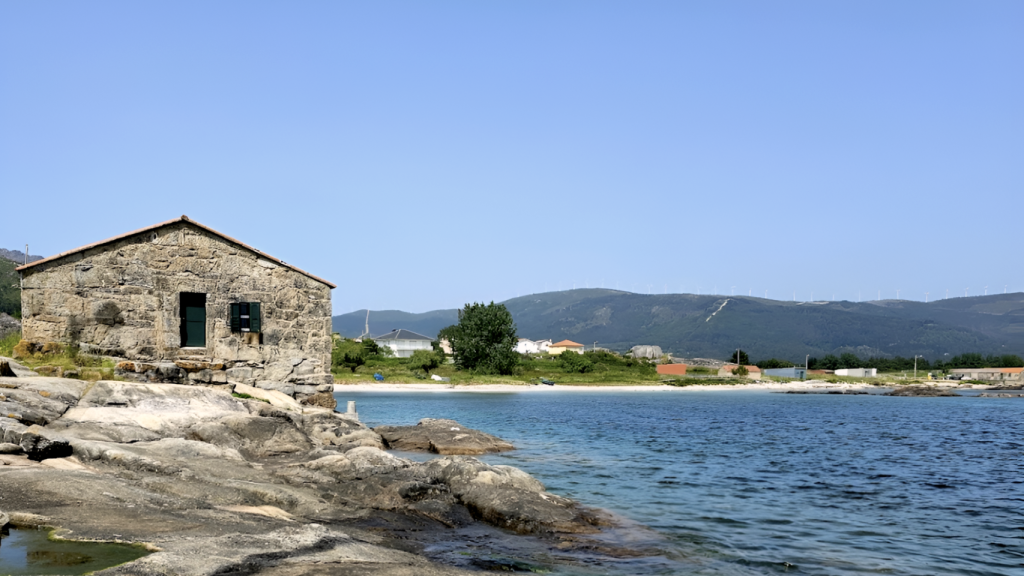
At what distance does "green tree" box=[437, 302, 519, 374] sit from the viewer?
10306 centimetres

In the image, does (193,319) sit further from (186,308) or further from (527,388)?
(527,388)

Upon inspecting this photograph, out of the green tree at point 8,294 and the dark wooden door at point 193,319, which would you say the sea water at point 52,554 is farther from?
the green tree at point 8,294

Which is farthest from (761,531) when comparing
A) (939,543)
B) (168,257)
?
(168,257)

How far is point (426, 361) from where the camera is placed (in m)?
98.7

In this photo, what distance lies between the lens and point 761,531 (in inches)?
565

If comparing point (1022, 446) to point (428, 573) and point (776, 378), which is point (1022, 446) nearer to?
point (428, 573)

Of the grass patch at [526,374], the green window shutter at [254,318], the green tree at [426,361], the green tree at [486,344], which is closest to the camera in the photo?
the green window shutter at [254,318]

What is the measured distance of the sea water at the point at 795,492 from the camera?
488 inches

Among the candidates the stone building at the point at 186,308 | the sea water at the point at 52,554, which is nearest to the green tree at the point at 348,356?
the stone building at the point at 186,308

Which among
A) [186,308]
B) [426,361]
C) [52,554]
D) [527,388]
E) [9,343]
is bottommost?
[527,388]

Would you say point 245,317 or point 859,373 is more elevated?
point 245,317

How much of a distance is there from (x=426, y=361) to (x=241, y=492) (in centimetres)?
8742

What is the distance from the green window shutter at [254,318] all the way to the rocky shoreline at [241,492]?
4.34 m

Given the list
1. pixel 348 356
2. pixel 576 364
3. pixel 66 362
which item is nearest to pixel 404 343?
pixel 576 364
